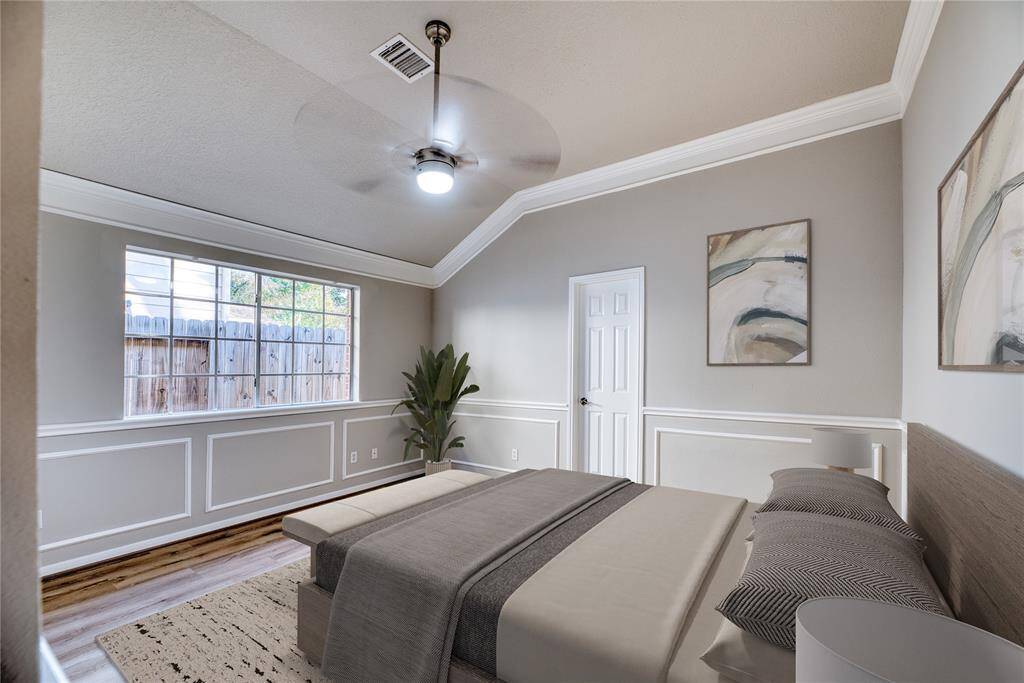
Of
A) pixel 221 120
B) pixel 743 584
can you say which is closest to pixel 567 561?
pixel 743 584

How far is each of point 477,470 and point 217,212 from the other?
3271 millimetres

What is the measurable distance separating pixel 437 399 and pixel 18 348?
437 centimetres

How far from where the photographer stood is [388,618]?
149cm

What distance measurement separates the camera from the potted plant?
468cm

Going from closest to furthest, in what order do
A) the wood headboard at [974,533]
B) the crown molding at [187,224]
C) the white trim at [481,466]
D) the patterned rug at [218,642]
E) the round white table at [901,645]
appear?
the round white table at [901,645], the wood headboard at [974,533], the patterned rug at [218,642], the crown molding at [187,224], the white trim at [481,466]

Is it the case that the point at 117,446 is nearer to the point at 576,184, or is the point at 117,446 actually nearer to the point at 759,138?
the point at 576,184

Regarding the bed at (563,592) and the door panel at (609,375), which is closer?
the bed at (563,592)

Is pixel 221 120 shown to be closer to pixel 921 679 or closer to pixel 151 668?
pixel 151 668

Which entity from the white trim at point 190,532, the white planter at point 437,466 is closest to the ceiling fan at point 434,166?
the white trim at point 190,532

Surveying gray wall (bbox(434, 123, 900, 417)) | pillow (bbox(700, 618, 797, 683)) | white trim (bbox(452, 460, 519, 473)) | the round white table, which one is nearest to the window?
white trim (bbox(452, 460, 519, 473))

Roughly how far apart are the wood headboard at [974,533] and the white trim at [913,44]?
1.78 m

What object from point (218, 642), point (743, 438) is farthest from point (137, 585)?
point (743, 438)

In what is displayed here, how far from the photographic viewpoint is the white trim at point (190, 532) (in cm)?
279

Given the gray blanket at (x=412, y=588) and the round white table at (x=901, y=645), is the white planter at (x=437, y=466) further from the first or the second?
the round white table at (x=901, y=645)
